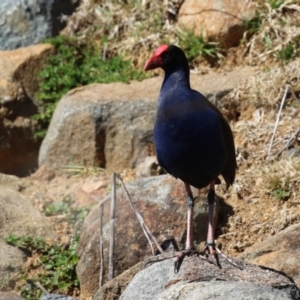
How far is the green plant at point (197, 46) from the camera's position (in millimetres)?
10125

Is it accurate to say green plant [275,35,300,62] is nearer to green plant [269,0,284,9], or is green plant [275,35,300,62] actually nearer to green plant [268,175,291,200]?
green plant [269,0,284,9]

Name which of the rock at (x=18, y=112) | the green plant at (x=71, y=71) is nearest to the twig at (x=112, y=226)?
the rock at (x=18, y=112)

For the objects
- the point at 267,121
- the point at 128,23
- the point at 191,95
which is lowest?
the point at 267,121

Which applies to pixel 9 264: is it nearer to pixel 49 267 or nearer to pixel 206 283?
pixel 49 267

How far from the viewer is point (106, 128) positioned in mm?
9359

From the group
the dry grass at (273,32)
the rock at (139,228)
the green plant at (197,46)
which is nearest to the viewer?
the rock at (139,228)

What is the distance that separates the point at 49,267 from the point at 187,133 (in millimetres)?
2538

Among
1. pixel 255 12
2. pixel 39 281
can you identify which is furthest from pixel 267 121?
pixel 39 281

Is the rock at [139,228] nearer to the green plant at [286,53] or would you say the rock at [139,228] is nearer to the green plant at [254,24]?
the green plant at [286,53]

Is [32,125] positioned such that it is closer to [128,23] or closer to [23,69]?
[23,69]

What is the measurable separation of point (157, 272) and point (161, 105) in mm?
1223

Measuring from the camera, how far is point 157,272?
5645 mm

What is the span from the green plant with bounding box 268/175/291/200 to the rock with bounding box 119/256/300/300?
2.29 m

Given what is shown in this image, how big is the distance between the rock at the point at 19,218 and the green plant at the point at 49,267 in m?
0.12
